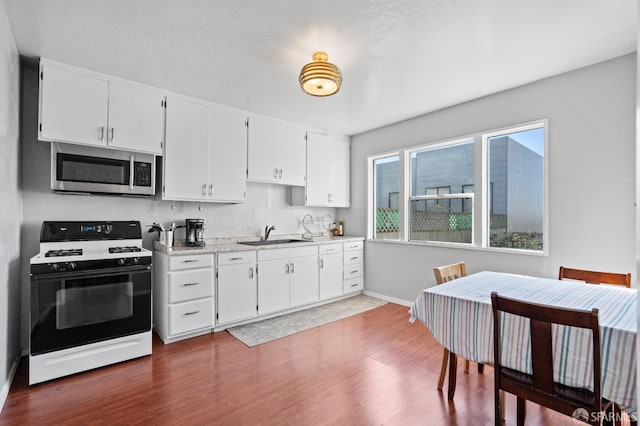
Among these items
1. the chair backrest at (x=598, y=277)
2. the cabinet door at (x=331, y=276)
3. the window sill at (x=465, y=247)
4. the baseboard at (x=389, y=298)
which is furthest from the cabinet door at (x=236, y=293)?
the chair backrest at (x=598, y=277)

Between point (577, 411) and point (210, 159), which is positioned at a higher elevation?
point (210, 159)

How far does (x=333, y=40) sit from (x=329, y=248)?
106 inches

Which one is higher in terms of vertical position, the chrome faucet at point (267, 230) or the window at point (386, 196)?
the window at point (386, 196)

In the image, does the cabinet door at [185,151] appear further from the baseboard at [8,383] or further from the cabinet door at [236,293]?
the baseboard at [8,383]

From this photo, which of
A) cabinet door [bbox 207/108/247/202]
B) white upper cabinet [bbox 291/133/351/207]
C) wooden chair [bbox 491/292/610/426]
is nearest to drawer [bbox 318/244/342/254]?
white upper cabinet [bbox 291/133/351/207]

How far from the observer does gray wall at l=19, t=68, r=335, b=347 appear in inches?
110

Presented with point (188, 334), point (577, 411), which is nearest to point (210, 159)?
point (188, 334)

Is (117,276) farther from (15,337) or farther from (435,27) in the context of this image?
(435,27)

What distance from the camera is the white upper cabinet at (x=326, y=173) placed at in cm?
454

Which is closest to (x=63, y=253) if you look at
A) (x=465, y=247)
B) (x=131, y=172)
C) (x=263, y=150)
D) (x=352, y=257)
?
(x=131, y=172)

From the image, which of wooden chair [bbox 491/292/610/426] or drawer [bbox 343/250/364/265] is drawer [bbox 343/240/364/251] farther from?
wooden chair [bbox 491/292/610/426]

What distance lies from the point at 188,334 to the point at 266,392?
1332 millimetres

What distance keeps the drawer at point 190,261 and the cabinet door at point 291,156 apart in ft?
4.88

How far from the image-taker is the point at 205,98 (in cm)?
344
